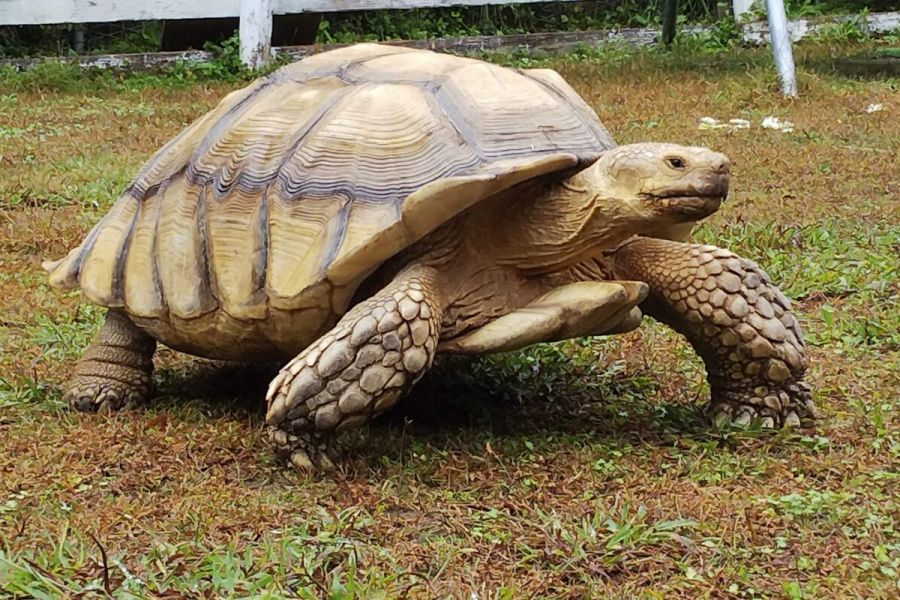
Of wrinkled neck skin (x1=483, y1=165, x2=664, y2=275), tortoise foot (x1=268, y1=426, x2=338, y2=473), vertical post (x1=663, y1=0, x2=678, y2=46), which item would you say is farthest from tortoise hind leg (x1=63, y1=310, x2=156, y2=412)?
vertical post (x1=663, y1=0, x2=678, y2=46)

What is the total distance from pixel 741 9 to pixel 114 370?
377 inches

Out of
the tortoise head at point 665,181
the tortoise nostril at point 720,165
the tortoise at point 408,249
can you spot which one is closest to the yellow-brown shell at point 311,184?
the tortoise at point 408,249


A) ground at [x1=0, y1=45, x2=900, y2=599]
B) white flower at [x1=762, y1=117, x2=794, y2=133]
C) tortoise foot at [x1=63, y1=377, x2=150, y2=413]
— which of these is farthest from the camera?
white flower at [x1=762, y1=117, x2=794, y2=133]

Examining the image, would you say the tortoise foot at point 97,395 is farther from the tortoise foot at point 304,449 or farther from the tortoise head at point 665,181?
the tortoise head at point 665,181

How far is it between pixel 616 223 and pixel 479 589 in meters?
1.14

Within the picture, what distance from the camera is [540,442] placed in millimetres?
3180

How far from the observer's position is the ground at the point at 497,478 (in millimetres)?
2344

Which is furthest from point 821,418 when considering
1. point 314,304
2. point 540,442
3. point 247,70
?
point 247,70

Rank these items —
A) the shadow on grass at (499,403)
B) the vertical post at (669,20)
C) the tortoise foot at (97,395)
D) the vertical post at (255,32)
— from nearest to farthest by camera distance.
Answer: the shadow on grass at (499,403) → the tortoise foot at (97,395) → the vertical post at (255,32) → the vertical post at (669,20)

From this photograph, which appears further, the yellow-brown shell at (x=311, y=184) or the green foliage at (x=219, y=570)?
the yellow-brown shell at (x=311, y=184)

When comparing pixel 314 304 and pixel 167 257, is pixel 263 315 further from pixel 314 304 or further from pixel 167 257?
pixel 167 257

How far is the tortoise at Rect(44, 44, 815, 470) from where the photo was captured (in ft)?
9.67

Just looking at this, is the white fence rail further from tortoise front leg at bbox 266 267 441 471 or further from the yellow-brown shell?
tortoise front leg at bbox 266 267 441 471

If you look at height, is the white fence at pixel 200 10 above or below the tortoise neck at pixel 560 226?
below
